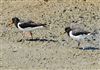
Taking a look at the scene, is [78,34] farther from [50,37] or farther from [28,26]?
[28,26]

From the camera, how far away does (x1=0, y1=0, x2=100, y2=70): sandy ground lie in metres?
13.5

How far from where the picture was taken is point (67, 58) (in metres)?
14.1

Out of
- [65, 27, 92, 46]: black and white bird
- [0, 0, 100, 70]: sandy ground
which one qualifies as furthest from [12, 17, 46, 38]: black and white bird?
[65, 27, 92, 46]: black and white bird

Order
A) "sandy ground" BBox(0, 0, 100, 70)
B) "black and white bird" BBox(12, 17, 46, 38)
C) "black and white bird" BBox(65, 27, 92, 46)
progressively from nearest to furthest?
1. "sandy ground" BBox(0, 0, 100, 70)
2. "black and white bird" BBox(65, 27, 92, 46)
3. "black and white bird" BBox(12, 17, 46, 38)

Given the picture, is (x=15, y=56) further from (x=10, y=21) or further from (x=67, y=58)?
(x=10, y=21)

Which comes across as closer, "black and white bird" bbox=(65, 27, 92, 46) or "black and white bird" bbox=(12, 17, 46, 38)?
"black and white bird" bbox=(65, 27, 92, 46)

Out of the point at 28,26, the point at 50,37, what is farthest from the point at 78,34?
the point at 28,26

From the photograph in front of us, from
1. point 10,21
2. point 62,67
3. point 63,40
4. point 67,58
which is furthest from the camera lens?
point 10,21

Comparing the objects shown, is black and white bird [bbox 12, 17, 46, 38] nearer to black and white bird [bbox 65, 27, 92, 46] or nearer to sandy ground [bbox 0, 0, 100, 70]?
sandy ground [bbox 0, 0, 100, 70]

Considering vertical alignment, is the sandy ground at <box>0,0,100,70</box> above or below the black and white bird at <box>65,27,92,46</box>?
below

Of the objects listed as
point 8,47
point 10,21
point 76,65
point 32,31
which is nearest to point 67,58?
point 76,65

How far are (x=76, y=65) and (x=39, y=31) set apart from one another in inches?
182

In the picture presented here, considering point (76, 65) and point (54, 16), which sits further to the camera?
point (54, 16)

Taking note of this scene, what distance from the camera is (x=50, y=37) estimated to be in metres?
16.9
